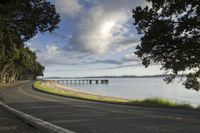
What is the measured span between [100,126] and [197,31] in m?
15.7

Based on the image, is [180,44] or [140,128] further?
[180,44]

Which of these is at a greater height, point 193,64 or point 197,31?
point 197,31

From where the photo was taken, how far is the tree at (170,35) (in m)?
24.8

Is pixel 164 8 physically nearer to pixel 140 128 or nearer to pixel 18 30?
pixel 18 30

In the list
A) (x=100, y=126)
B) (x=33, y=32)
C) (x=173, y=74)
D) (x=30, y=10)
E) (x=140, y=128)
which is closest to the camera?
(x=140, y=128)

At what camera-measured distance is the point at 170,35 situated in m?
24.9

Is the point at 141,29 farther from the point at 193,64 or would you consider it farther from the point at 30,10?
the point at 30,10

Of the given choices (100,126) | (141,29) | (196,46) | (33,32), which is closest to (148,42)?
(141,29)

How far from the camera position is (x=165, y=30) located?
24703mm

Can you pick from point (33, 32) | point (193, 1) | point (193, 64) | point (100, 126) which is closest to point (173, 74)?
point (193, 64)

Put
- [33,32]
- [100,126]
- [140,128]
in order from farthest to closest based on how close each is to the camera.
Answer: [33,32]
[100,126]
[140,128]

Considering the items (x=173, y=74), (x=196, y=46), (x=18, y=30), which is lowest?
(x=173, y=74)

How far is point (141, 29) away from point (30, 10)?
8594 mm

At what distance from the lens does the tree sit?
81.5 feet
